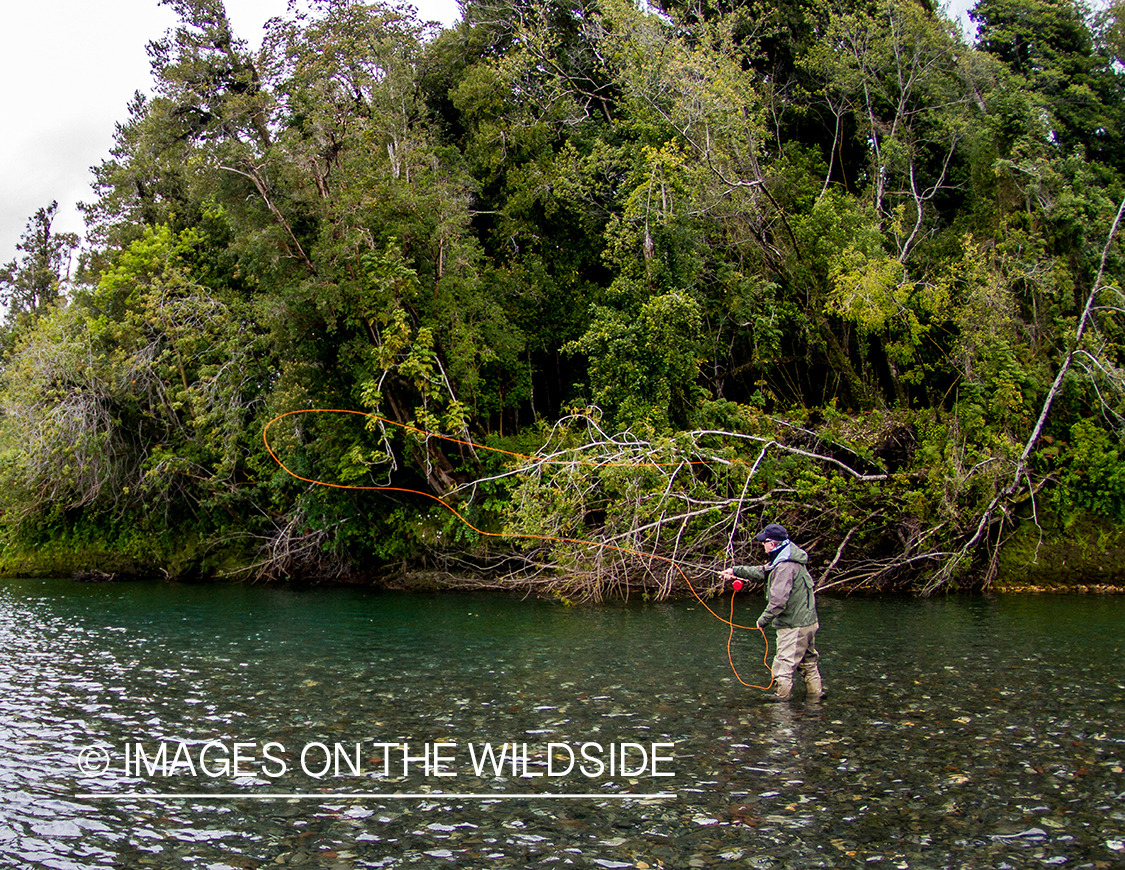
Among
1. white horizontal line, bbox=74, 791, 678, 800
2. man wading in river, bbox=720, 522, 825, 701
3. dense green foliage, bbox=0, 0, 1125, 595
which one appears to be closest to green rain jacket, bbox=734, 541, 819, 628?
man wading in river, bbox=720, 522, 825, 701

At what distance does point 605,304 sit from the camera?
2383 cm

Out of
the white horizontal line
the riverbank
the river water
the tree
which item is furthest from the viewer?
the tree

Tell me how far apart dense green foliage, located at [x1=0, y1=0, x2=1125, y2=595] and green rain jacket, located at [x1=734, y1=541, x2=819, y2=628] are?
908cm

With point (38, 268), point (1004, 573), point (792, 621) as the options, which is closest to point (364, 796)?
point (792, 621)

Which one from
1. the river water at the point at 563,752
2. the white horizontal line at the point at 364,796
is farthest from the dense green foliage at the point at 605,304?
the white horizontal line at the point at 364,796

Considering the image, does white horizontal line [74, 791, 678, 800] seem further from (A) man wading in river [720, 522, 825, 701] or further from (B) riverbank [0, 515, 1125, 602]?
(B) riverbank [0, 515, 1125, 602]

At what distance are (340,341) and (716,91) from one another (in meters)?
11.5

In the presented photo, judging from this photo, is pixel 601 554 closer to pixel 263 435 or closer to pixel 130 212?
pixel 263 435

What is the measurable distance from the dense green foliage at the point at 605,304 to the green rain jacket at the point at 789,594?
9080 millimetres

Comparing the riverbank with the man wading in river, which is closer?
the man wading in river

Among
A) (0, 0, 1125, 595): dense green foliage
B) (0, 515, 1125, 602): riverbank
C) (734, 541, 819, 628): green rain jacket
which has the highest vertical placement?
(0, 0, 1125, 595): dense green foliage

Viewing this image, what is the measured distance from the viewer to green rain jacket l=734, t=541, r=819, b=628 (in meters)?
9.78

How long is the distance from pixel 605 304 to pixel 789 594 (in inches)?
591

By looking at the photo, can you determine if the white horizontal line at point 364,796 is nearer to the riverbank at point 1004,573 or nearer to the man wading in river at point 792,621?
the man wading in river at point 792,621
